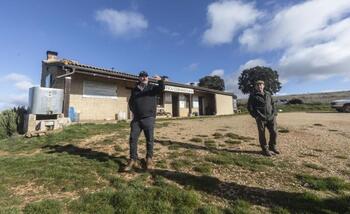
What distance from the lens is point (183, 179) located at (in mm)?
4848

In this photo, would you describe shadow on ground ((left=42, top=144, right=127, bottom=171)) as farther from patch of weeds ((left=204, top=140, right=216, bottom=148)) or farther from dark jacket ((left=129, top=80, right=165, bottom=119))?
patch of weeds ((left=204, top=140, right=216, bottom=148))

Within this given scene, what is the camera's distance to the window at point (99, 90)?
15054 mm

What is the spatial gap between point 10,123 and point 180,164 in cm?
853

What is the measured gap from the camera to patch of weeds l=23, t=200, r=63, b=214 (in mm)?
3674

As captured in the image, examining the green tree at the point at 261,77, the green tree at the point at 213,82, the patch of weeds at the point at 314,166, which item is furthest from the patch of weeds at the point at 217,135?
the green tree at the point at 261,77

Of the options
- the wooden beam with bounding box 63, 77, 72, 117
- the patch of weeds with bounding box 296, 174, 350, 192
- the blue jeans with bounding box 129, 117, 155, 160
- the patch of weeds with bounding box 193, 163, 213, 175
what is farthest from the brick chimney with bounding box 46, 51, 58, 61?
the patch of weeds with bounding box 296, 174, 350, 192

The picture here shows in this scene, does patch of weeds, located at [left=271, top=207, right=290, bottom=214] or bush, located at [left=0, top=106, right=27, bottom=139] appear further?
→ bush, located at [left=0, top=106, right=27, bottom=139]

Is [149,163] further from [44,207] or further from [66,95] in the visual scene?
[66,95]

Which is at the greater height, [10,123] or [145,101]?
[145,101]

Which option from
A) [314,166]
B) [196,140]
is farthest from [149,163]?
[314,166]

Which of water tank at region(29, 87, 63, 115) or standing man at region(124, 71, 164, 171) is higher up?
water tank at region(29, 87, 63, 115)

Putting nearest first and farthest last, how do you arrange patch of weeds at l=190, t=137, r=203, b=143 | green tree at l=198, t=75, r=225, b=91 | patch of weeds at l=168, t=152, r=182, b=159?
patch of weeds at l=168, t=152, r=182, b=159, patch of weeds at l=190, t=137, r=203, b=143, green tree at l=198, t=75, r=225, b=91

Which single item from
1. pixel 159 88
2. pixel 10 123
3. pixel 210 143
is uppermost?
pixel 159 88

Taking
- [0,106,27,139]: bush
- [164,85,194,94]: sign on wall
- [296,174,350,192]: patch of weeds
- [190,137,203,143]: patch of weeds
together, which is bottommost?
[296,174,350,192]: patch of weeds
